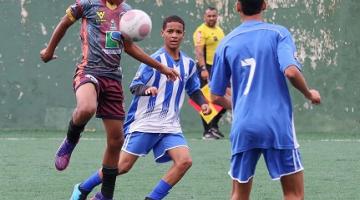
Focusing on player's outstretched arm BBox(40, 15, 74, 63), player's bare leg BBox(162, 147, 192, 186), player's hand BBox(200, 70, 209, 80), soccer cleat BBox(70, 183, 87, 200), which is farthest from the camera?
player's hand BBox(200, 70, 209, 80)

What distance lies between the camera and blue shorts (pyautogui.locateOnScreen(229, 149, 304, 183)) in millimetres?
6172

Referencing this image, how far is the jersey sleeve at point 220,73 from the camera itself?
247 inches

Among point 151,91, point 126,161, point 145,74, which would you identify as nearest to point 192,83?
point 145,74

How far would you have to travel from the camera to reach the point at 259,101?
6133 mm

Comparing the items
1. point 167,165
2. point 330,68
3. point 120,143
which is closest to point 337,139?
point 330,68

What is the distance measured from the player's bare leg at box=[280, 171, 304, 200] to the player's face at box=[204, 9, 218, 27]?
30.3 ft

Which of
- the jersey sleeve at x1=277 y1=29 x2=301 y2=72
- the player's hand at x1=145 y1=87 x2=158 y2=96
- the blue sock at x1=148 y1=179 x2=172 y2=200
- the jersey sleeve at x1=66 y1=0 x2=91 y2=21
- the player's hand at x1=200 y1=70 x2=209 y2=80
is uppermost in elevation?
the jersey sleeve at x1=66 y1=0 x2=91 y2=21

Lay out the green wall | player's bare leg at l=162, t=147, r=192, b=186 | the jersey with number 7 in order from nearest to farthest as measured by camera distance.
Answer: 1. the jersey with number 7
2. player's bare leg at l=162, t=147, r=192, b=186
3. the green wall

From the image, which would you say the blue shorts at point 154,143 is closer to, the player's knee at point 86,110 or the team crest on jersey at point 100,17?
the player's knee at point 86,110

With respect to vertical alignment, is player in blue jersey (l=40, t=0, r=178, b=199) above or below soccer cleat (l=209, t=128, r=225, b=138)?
above

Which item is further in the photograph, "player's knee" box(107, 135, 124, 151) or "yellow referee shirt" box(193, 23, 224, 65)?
"yellow referee shirt" box(193, 23, 224, 65)

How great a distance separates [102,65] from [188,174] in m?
2.84

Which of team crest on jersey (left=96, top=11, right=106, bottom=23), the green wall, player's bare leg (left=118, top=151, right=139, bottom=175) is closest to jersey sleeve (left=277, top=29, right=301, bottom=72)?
team crest on jersey (left=96, top=11, right=106, bottom=23)

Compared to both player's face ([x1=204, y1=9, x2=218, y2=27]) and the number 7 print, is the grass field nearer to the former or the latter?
player's face ([x1=204, y1=9, x2=218, y2=27])
